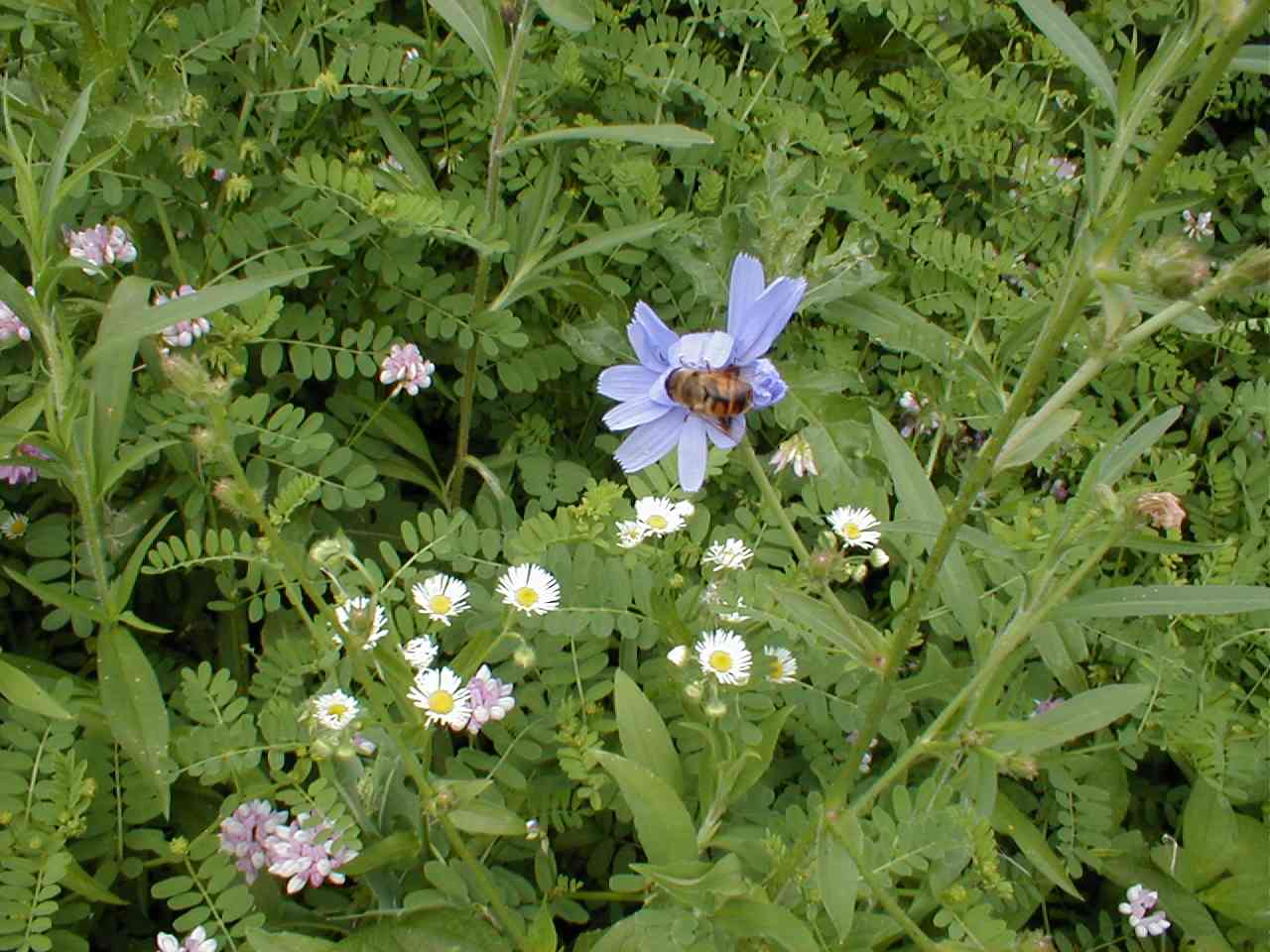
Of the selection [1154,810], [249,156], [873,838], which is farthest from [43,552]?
[1154,810]

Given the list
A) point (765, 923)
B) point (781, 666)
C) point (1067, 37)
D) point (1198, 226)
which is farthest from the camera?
point (1198, 226)

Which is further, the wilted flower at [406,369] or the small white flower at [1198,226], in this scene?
the small white flower at [1198,226]

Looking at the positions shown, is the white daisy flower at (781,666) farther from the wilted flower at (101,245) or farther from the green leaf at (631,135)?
the wilted flower at (101,245)

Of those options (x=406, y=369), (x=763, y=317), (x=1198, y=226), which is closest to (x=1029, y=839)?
(x=763, y=317)

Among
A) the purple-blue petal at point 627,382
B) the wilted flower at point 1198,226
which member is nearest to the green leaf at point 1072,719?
the purple-blue petal at point 627,382

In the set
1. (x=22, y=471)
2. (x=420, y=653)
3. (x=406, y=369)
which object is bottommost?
(x=22, y=471)

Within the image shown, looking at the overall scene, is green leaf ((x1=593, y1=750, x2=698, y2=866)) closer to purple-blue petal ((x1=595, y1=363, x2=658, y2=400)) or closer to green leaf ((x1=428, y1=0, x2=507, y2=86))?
purple-blue petal ((x1=595, y1=363, x2=658, y2=400))

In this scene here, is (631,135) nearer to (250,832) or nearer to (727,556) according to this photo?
(727,556)
